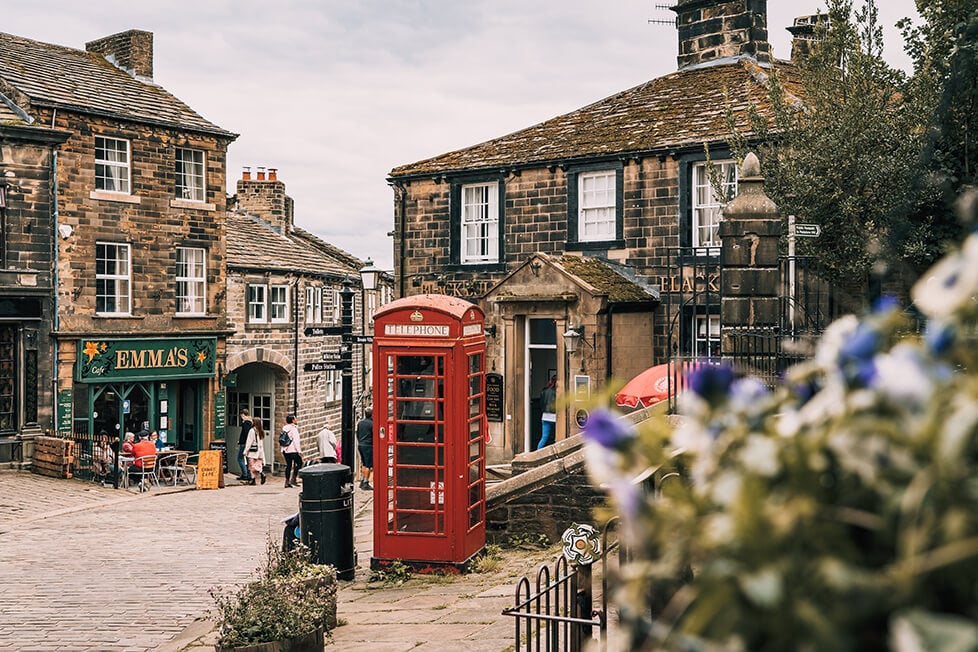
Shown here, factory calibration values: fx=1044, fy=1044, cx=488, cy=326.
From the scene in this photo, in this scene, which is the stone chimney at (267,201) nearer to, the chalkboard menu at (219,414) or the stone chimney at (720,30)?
the chalkboard menu at (219,414)

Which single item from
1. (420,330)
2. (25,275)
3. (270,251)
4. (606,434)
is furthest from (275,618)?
(270,251)

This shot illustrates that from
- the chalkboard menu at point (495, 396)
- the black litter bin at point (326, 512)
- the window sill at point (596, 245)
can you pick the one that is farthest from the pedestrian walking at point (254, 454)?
the black litter bin at point (326, 512)

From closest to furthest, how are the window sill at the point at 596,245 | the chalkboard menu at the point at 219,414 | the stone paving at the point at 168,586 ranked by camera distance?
1. the stone paving at the point at 168,586
2. the window sill at the point at 596,245
3. the chalkboard menu at the point at 219,414

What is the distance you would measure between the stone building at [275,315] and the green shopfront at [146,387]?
1.25m

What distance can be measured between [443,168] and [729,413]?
21.2 m

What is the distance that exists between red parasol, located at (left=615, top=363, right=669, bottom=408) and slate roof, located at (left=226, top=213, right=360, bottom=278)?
1988 cm

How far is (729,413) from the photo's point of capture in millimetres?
1898

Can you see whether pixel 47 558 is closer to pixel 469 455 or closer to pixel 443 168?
pixel 469 455

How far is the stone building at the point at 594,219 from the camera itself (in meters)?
19.1

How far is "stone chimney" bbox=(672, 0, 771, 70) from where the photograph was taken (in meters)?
22.7

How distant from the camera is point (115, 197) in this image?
27188 millimetres

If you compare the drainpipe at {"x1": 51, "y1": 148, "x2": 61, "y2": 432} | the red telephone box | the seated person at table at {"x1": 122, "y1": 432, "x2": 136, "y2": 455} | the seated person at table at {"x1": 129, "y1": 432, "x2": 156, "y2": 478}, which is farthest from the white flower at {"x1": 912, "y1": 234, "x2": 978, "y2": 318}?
the drainpipe at {"x1": 51, "y1": 148, "x2": 61, "y2": 432}

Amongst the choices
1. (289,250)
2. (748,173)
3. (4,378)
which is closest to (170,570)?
(748,173)

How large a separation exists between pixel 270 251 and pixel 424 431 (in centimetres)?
2552
